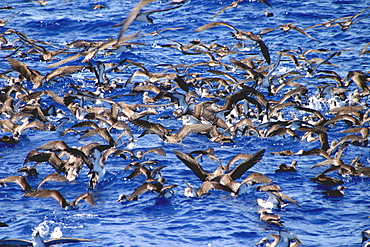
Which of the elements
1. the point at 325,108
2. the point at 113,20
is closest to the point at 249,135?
the point at 325,108

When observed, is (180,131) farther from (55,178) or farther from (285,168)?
(55,178)

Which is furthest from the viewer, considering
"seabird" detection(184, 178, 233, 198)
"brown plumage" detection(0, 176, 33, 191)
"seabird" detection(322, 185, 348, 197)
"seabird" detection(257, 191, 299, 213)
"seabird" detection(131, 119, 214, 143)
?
"seabird" detection(131, 119, 214, 143)

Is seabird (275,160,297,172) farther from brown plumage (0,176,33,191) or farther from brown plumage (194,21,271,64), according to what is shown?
brown plumage (0,176,33,191)

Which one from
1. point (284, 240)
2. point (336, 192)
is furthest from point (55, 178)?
point (336, 192)

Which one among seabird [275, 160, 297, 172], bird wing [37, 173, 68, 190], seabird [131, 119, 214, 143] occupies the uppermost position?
bird wing [37, 173, 68, 190]

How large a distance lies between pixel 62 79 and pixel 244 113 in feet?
33.4

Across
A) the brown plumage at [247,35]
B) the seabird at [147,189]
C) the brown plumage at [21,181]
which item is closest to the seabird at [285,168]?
the seabird at [147,189]

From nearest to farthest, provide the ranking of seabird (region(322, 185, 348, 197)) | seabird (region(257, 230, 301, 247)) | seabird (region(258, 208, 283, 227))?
seabird (region(257, 230, 301, 247)) < seabird (region(258, 208, 283, 227)) < seabird (region(322, 185, 348, 197))

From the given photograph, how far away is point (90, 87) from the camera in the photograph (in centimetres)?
2281

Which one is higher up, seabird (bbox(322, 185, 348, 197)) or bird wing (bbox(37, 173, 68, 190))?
bird wing (bbox(37, 173, 68, 190))

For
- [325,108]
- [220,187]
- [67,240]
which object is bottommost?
[325,108]

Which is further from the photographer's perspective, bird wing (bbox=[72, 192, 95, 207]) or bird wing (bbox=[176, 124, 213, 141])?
bird wing (bbox=[176, 124, 213, 141])

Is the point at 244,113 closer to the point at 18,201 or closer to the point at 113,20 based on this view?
the point at 18,201

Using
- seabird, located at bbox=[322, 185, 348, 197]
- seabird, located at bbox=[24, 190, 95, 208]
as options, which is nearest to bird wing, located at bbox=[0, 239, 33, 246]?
seabird, located at bbox=[24, 190, 95, 208]
